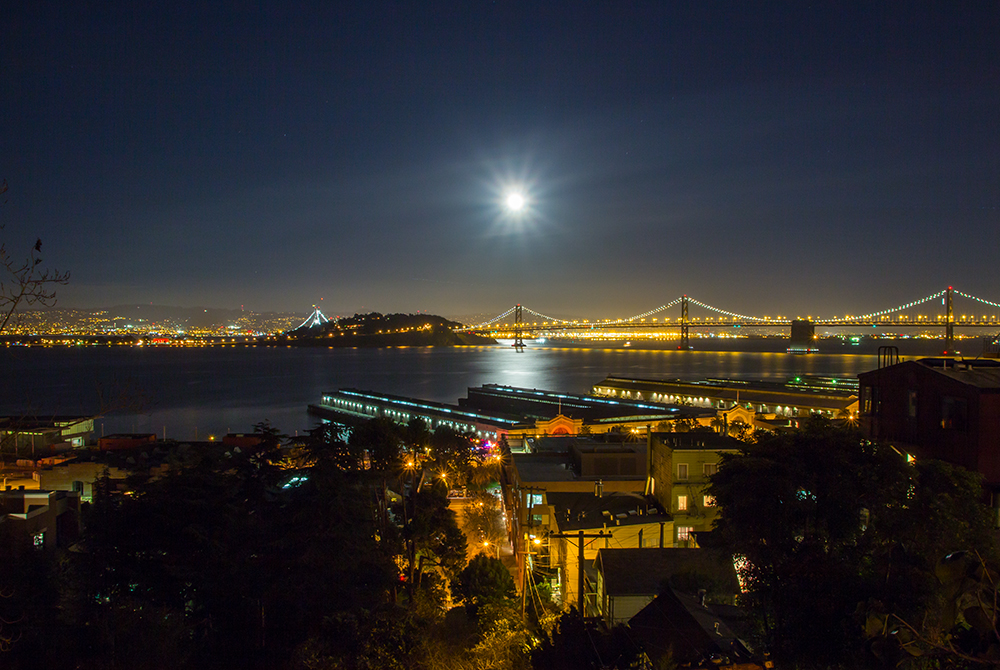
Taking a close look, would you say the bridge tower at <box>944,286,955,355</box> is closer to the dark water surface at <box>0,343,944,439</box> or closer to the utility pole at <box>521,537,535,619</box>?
the dark water surface at <box>0,343,944,439</box>

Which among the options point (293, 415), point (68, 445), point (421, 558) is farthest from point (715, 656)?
point (293, 415)

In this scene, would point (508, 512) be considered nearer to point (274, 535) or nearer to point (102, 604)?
point (274, 535)

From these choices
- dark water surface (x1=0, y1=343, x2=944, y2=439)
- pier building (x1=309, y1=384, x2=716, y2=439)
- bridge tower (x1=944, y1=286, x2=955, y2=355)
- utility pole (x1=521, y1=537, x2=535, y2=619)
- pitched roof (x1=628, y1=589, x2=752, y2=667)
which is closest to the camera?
pitched roof (x1=628, y1=589, x2=752, y2=667)

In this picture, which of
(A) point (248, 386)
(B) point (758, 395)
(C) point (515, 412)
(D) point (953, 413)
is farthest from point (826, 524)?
(A) point (248, 386)

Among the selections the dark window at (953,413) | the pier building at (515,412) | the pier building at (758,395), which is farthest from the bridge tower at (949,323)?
the dark window at (953,413)

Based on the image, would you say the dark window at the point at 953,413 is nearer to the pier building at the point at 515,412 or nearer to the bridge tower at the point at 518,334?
the pier building at the point at 515,412

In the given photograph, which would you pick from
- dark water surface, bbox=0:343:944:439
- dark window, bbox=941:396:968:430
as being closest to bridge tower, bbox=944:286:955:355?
dark water surface, bbox=0:343:944:439

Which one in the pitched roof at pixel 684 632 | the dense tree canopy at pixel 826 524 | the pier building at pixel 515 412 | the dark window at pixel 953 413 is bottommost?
the pier building at pixel 515 412

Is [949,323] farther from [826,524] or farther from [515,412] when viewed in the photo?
[826,524]
